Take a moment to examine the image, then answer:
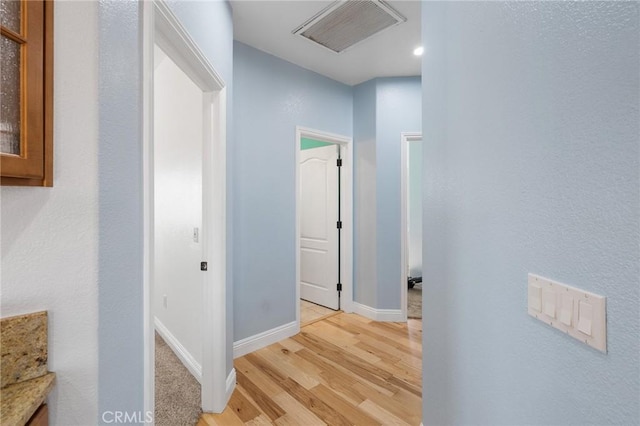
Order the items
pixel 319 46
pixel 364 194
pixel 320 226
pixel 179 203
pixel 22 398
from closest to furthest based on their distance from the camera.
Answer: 1. pixel 22 398
2. pixel 179 203
3. pixel 319 46
4. pixel 364 194
5. pixel 320 226

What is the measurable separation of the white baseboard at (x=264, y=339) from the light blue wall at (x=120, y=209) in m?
1.67

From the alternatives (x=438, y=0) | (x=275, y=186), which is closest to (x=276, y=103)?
(x=275, y=186)

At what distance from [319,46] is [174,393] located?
9.82 ft

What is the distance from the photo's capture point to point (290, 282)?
2.82 m

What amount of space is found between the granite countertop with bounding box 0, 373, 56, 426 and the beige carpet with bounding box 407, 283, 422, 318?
10.8ft

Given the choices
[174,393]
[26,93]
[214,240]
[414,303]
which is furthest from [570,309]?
[414,303]

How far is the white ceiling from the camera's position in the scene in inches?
79.3

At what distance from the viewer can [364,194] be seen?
10.9 ft

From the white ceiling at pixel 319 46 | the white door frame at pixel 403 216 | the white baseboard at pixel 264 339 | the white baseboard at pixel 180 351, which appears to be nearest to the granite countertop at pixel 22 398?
the white baseboard at pixel 180 351

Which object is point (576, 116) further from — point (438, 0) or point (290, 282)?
point (290, 282)

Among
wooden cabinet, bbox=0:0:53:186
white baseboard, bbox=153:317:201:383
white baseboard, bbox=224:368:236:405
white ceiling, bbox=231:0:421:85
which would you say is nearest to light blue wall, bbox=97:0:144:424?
wooden cabinet, bbox=0:0:53:186

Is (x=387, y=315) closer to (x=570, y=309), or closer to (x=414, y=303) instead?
(x=414, y=303)

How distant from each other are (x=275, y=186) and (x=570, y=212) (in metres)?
2.30

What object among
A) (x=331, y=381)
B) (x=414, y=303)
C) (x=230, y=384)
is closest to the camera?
(x=230, y=384)
